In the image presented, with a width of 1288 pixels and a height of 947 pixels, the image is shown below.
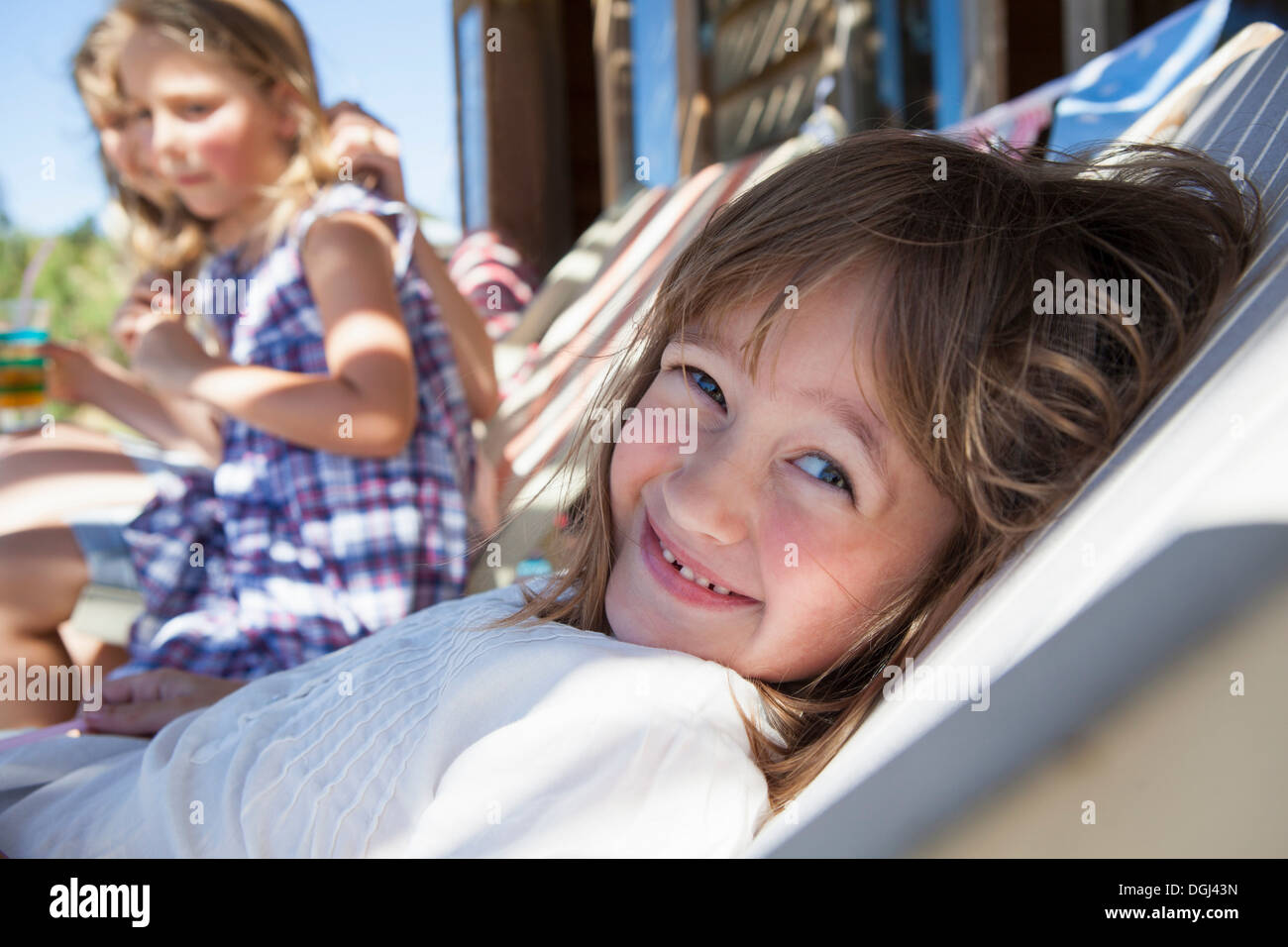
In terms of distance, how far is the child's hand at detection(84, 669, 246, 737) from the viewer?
1243 millimetres

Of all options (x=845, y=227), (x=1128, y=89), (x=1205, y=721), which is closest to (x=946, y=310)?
(x=845, y=227)

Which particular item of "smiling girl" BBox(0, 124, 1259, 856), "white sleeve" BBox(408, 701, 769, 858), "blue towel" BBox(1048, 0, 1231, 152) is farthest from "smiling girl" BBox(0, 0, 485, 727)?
"blue towel" BBox(1048, 0, 1231, 152)

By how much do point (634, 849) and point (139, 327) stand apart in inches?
63.3

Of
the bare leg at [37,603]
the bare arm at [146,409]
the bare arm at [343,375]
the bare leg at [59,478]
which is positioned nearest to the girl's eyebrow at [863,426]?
the bare arm at [343,375]

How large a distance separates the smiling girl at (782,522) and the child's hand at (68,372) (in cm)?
130

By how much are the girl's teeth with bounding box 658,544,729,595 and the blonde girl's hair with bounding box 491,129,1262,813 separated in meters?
0.09

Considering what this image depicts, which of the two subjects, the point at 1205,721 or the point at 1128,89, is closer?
the point at 1205,721

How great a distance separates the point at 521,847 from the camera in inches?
26.1

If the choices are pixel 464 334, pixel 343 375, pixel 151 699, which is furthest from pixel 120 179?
pixel 151 699

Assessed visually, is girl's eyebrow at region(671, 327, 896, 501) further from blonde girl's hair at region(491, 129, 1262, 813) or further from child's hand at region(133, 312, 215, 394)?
child's hand at region(133, 312, 215, 394)

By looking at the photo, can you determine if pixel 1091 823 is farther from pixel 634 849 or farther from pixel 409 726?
pixel 409 726

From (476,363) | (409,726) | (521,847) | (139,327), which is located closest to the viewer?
(521,847)

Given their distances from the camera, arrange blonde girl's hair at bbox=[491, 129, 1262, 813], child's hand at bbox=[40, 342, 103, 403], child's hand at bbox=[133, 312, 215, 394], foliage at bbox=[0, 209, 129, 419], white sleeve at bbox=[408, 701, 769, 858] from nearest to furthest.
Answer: white sleeve at bbox=[408, 701, 769, 858], blonde girl's hair at bbox=[491, 129, 1262, 813], child's hand at bbox=[133, 312, 215, 394], child's hand at bbox=[40, 342, 103, 403], foliage at bbox=[0, 209, 129, 419]

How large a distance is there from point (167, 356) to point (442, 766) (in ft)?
4.16
